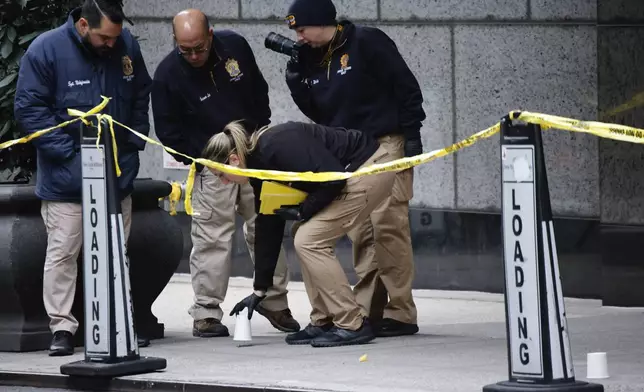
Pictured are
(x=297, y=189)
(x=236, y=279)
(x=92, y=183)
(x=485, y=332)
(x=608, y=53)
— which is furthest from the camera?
(x=236, y=279)

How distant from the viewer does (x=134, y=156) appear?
9484mm

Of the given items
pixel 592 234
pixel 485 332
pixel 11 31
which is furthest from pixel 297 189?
pixel 592 234

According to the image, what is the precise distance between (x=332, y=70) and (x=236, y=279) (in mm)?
3833

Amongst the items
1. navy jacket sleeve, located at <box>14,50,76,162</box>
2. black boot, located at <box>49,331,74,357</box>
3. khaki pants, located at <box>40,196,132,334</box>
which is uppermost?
navy jacket sleeve, located at <box>14,50,76,162</box>

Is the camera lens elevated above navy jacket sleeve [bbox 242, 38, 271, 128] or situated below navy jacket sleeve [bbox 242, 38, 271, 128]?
above

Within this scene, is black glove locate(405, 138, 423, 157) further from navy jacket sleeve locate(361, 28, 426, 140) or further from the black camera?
the black camera

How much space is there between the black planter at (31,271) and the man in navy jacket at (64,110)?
0.62 ft

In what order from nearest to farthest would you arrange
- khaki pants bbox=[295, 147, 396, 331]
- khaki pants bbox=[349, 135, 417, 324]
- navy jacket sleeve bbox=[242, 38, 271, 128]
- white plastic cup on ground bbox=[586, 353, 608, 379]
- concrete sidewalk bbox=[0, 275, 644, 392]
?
1. white plastic cup on ground bbox=[586, 353, 608, 379]
2. concrete sidewalk bbox=[0, 275, 644, 392]
3. khaki pants bbox=[295, 147, 396, 331]
4. khaki pants bbox=[349, 135, 417, 324]
5. navy jacket sleeve bbox=[242, 38, 271, 128]

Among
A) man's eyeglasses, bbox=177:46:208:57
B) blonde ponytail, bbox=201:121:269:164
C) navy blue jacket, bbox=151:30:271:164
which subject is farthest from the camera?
navy blue jacket, bbox=151:30:271:164

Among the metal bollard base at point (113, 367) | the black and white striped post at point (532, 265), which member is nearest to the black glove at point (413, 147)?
the metal bollard base at point (113, 367)

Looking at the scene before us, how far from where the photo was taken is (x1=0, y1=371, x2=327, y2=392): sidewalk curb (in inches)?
302

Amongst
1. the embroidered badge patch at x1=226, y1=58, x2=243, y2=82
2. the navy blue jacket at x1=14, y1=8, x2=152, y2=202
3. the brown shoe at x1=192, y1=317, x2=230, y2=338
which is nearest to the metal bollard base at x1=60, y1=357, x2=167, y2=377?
the navy blue jacket at x1=14, y1=8, x2=152, y2=202

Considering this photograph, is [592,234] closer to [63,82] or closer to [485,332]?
[485,332]

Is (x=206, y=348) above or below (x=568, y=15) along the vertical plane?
below
